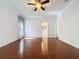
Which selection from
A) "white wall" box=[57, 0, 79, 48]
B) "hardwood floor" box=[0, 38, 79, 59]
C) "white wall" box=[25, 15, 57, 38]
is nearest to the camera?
"hardwood floor" box=[0, 38, 79, 59]

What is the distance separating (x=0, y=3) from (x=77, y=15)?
4.43m

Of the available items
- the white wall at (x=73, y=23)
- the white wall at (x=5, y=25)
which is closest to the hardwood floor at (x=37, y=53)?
the white wall at (x=73, y=23)

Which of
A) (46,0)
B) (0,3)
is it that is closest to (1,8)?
(0,3)

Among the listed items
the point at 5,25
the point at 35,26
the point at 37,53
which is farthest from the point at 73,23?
Result: the point at 35,26

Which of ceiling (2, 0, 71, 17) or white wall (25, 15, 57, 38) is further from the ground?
ceiling (2, 0, 71, 17)

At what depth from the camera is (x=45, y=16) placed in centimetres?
1405

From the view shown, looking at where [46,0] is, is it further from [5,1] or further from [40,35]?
[40,35]

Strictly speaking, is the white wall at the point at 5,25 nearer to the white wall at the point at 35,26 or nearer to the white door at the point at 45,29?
the white wall at the point at 35,26

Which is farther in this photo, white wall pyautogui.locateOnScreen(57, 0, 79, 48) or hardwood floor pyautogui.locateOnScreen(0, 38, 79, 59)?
white wall pyautogui.locateOnScreen(57, 0, 79, 48)

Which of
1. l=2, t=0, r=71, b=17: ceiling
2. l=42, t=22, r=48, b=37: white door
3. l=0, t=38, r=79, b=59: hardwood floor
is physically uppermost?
l=2, t=0, r=71, b=17: ceiling

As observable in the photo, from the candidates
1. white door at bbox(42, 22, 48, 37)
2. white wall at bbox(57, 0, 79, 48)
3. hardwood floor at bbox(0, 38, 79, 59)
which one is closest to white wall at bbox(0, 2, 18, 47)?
hardwood floor at bbox(0, 38, 79, 59)

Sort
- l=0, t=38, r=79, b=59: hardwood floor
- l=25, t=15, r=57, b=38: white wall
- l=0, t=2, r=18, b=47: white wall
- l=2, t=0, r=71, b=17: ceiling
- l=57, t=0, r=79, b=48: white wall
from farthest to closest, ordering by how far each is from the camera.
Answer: l=25, t=15, r=57, b=38: white wall, l=2, t=0, r=71, b=17: ceiling, l=0, t=2, r=18, b=47: white wall, l=57, t=0, r=79, b=48: white wall, l=0, t=38, r=79, b=59: hardwood floor

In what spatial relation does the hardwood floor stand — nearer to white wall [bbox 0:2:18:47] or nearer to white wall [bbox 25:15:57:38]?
white wall [bbox 0:2:18:47]

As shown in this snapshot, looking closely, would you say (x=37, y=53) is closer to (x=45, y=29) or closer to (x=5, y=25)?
(x=5, y=25)
